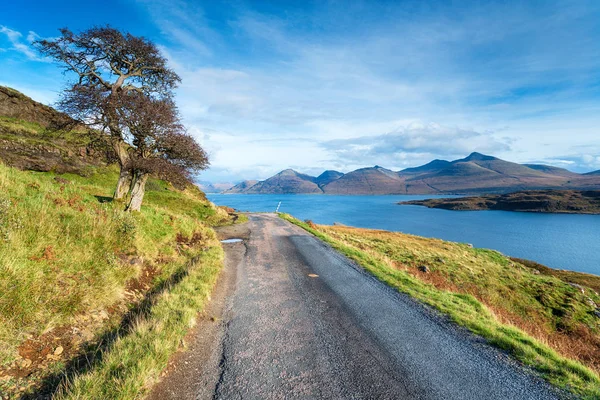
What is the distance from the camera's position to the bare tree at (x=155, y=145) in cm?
1356

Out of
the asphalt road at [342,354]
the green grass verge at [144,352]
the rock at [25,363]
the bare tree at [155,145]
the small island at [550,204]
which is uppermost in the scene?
the bare tree at [155,145]

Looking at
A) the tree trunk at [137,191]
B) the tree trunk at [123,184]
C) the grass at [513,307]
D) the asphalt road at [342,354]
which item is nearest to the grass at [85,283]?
the asphalt road at [342,354]

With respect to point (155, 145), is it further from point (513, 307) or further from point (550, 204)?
point (550, 204)

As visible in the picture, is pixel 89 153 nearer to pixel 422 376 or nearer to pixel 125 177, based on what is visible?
pixel 125 177

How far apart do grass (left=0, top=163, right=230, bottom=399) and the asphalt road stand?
0.93 meters

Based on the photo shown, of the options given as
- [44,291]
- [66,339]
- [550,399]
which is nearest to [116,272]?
[44,291]

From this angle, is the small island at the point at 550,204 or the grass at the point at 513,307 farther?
the small island at the point at 550,204

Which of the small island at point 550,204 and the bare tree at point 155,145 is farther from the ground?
the bare tree at point 155,145

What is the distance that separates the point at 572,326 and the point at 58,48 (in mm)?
36913

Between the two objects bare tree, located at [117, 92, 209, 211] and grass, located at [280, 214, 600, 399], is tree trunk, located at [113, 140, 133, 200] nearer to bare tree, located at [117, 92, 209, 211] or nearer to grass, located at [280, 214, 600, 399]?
bare tree, located at [117, 92, 209, 211]

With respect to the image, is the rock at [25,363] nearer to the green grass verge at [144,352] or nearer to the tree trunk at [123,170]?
the green grass verge at [144,352]

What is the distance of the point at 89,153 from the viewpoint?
1172 inches

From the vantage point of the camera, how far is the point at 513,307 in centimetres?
2033

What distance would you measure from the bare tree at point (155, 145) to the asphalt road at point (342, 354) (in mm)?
8060
